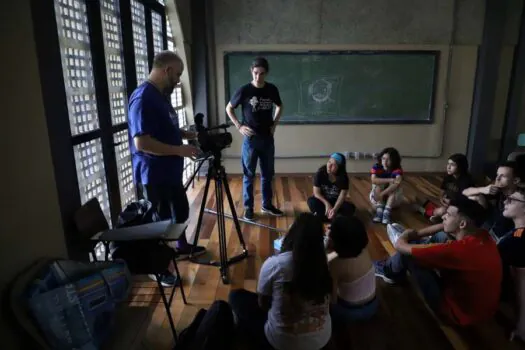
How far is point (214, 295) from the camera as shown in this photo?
2.29 meters

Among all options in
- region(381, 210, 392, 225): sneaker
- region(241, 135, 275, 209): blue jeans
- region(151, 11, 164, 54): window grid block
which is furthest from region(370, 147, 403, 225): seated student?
region(151, 11, 164, 54): window grid block

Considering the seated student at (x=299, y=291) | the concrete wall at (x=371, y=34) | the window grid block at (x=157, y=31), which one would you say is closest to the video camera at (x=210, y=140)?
the seated student at (x=299, y=291)

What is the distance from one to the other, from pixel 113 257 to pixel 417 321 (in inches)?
65.3

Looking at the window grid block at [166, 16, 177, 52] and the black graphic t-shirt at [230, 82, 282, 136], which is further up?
the window grid block at [166, 16, 177, 52]

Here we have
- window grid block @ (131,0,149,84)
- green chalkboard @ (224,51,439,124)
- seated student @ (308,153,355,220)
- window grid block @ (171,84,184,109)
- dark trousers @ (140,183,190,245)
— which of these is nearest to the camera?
dark trousers @ (140,183,190,245)

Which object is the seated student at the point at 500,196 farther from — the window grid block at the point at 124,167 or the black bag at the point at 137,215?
the window grid block at the point at 124,167

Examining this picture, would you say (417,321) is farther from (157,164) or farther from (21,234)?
(21,234)

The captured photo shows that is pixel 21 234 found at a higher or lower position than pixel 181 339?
higher

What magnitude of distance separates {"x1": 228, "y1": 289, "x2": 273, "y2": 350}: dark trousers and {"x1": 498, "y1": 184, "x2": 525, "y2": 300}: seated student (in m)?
1.29

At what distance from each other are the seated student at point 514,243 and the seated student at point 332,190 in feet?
4.56

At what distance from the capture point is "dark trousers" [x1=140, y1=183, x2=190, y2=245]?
2.36 metres

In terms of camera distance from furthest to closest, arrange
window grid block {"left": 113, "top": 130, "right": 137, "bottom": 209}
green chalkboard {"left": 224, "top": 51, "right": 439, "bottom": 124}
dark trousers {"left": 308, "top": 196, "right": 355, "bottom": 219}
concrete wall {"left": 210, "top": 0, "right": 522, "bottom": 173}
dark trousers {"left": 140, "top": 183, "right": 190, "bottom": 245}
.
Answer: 1. green chalkboard {"left": 224, "top": 51, "right": 439, "bottom": 124}
2. concrete wall {"left": 210, "top": 0, "right": 522, "bottom": 173}
3. dark trousers {"left": 308, "top": 196, "right": 355, "bottom": 219}
4. window grid block {"left": 113, "top": 130, "right": 137, "bottom": 209}
5. dark trousers {"left": 140, "top": 183, "right": 190, "bottom": 245}

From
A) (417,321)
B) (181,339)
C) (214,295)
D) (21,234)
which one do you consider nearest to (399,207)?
(417,321)

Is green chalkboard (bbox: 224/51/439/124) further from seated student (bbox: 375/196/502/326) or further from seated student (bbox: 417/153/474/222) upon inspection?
seated student (bbox: 375/196/502/326)
